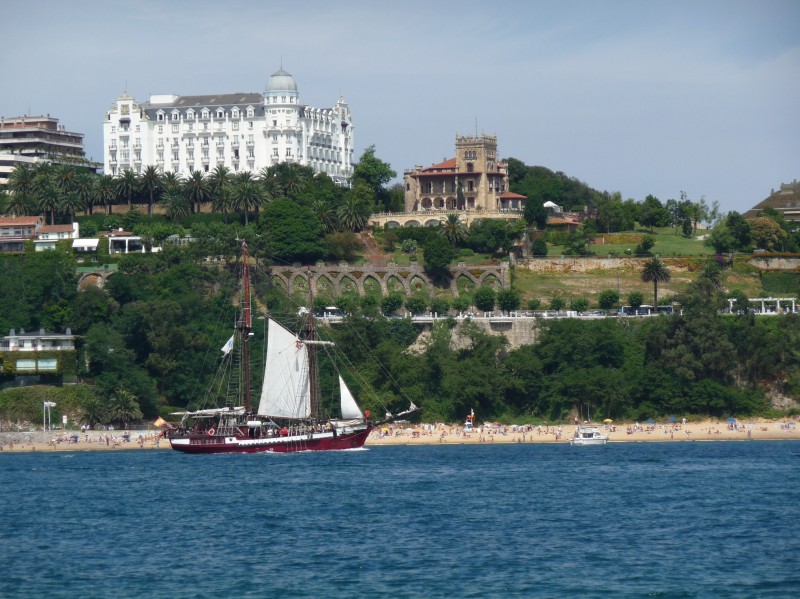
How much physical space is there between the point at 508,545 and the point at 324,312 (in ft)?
218

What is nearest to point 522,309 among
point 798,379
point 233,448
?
point 798,379

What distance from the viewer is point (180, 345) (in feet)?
385

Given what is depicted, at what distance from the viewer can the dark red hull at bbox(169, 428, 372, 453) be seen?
340 feet

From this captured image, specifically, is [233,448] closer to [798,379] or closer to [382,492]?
[382,492]

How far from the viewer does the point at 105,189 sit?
152250 millimetres

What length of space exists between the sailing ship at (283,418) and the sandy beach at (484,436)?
5.39m

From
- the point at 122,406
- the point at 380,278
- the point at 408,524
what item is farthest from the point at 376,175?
the point at 408,524

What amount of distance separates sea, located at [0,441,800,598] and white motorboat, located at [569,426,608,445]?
14.8 ft

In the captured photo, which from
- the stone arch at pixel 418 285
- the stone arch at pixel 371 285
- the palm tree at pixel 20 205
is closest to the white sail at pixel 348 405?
the stone arch at pixel 371 285

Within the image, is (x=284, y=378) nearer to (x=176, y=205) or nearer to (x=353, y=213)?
(x=353, y=213)

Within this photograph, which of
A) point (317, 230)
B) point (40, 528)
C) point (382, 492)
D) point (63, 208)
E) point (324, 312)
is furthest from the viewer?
point (63, 208)

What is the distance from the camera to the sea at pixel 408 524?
186 feet

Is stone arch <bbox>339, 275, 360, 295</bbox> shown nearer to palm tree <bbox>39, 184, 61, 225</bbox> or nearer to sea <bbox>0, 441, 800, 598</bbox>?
palm tree <bbox>39, 184, 61, 225</bbox>

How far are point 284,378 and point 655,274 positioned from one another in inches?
1568
